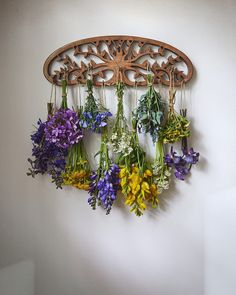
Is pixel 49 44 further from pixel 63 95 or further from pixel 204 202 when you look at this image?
pixel 204 202

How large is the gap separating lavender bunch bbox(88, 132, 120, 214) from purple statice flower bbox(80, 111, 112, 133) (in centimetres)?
7

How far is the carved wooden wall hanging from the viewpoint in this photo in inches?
43.1

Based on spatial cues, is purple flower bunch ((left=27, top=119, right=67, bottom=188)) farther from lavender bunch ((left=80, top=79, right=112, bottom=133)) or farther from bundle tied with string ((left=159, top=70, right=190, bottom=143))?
bundle tied with string ((left=159, top=70, right=190, bottom=143))

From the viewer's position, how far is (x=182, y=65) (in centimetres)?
111

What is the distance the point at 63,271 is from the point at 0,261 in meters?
0.34

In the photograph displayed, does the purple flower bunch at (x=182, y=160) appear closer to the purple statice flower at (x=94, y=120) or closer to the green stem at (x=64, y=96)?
the purple statice flower at (x=94, y=120)

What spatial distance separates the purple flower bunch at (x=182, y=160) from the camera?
1061 mm

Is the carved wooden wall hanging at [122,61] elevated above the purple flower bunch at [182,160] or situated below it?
above

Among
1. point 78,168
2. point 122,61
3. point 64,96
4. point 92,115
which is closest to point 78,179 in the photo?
point 78,168

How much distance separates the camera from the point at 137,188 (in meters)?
1.03

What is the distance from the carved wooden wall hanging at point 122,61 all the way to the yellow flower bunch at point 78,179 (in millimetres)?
425

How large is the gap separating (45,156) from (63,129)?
0.55ft

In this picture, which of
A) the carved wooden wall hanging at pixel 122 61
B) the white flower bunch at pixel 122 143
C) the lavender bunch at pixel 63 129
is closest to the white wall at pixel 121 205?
the carved wooden wall hanging at pixel 122 61

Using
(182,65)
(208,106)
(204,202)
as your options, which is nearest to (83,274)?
(204,202)
